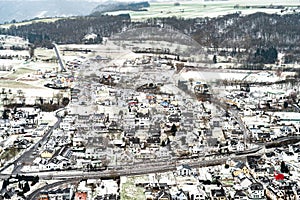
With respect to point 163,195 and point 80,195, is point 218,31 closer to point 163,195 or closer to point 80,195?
point 163,195

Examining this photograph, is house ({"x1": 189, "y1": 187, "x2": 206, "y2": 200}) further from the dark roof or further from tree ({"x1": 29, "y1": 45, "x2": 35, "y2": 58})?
A: tree ({"x1": 29, "y1": 45, "x2": 35, "y2": 58})

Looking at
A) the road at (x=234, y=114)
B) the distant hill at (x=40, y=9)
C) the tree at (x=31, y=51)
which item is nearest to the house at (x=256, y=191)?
the road at (x=234, y=114)

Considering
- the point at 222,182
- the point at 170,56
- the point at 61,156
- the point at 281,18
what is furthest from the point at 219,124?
the point at 281,18

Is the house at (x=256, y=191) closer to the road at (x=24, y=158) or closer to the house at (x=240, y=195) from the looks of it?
the house at (x=240, y=195)

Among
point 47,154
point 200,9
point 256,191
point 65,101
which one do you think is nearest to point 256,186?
point 256,191

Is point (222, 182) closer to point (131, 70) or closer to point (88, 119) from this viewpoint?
point (88, 119)
